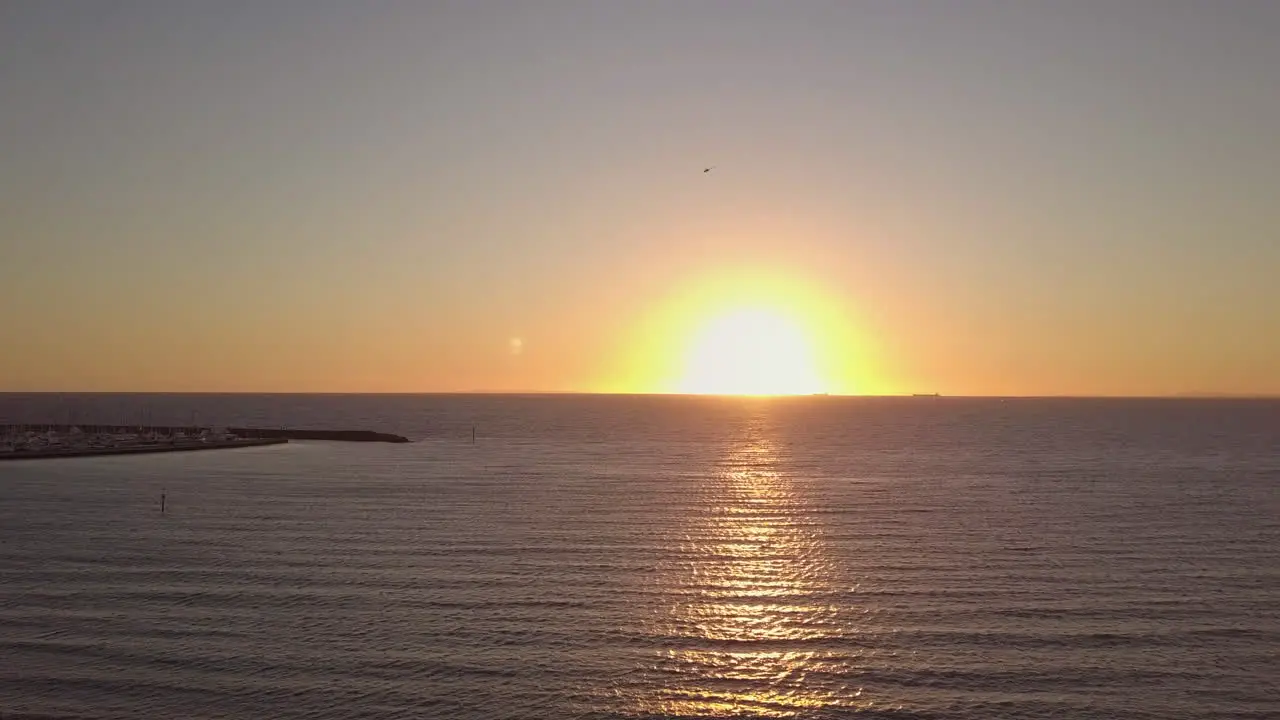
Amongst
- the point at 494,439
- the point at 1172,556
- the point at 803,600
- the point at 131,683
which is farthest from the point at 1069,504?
the point at 494,439

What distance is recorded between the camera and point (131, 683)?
1204 inches

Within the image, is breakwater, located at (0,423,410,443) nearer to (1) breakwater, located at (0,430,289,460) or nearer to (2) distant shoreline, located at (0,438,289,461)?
(2) distant shoreline, located at (0,438,289,461)

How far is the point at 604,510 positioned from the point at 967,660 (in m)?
44.0

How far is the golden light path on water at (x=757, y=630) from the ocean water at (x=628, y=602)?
168mm

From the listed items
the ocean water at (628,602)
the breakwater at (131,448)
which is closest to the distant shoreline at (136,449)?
the breakwater at (131,448)

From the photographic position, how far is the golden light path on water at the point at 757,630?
30.2 metres

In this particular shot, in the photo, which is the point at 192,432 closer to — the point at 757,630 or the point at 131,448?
the point at 131,448

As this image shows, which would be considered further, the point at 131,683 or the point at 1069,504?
the point at 1069,504

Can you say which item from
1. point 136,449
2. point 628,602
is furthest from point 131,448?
point 628,602

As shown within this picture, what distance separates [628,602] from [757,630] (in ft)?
22.2

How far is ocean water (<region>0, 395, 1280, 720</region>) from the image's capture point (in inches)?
1192

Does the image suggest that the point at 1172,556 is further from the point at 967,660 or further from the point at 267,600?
the point at 267,600

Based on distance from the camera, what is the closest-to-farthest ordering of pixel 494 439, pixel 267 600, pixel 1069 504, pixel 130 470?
pixel 267 600 → pixel 1069 504 → pixel 130 470 → pixel 494 439

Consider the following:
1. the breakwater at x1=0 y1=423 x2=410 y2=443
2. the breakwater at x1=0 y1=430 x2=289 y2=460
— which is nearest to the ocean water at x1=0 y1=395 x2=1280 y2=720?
A: the breakwater at x1=0 y1=430 x2=289 y2=460
